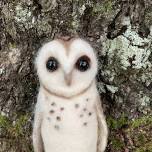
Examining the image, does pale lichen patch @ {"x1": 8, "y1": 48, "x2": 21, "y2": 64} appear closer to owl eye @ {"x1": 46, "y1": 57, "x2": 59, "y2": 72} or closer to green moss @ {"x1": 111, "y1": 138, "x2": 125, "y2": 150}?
owl eye @ {"x1": 46, "y1": 57, "x2": 59, "y2": 72}

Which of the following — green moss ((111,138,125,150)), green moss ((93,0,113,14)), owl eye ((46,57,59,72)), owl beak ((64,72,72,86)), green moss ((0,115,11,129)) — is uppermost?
green moss ((93,0,113,14))

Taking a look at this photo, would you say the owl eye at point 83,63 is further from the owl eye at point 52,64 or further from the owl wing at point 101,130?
the owl wing at point 101,130

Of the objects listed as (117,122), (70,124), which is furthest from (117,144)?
(70,124)

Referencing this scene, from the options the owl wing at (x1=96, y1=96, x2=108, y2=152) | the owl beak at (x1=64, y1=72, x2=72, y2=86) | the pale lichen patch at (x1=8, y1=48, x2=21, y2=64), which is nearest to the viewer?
the owl beak at (x1=64, y1=72, x2=72, y2=86)

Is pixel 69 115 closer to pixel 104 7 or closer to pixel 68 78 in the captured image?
pixel 68 78

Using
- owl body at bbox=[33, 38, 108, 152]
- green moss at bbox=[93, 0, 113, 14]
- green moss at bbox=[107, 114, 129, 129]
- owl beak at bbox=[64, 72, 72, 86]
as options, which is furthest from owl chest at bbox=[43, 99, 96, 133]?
green moss at bbox=[93, 0, 113, 14]

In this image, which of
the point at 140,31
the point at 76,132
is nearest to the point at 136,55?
the point at 140,31
